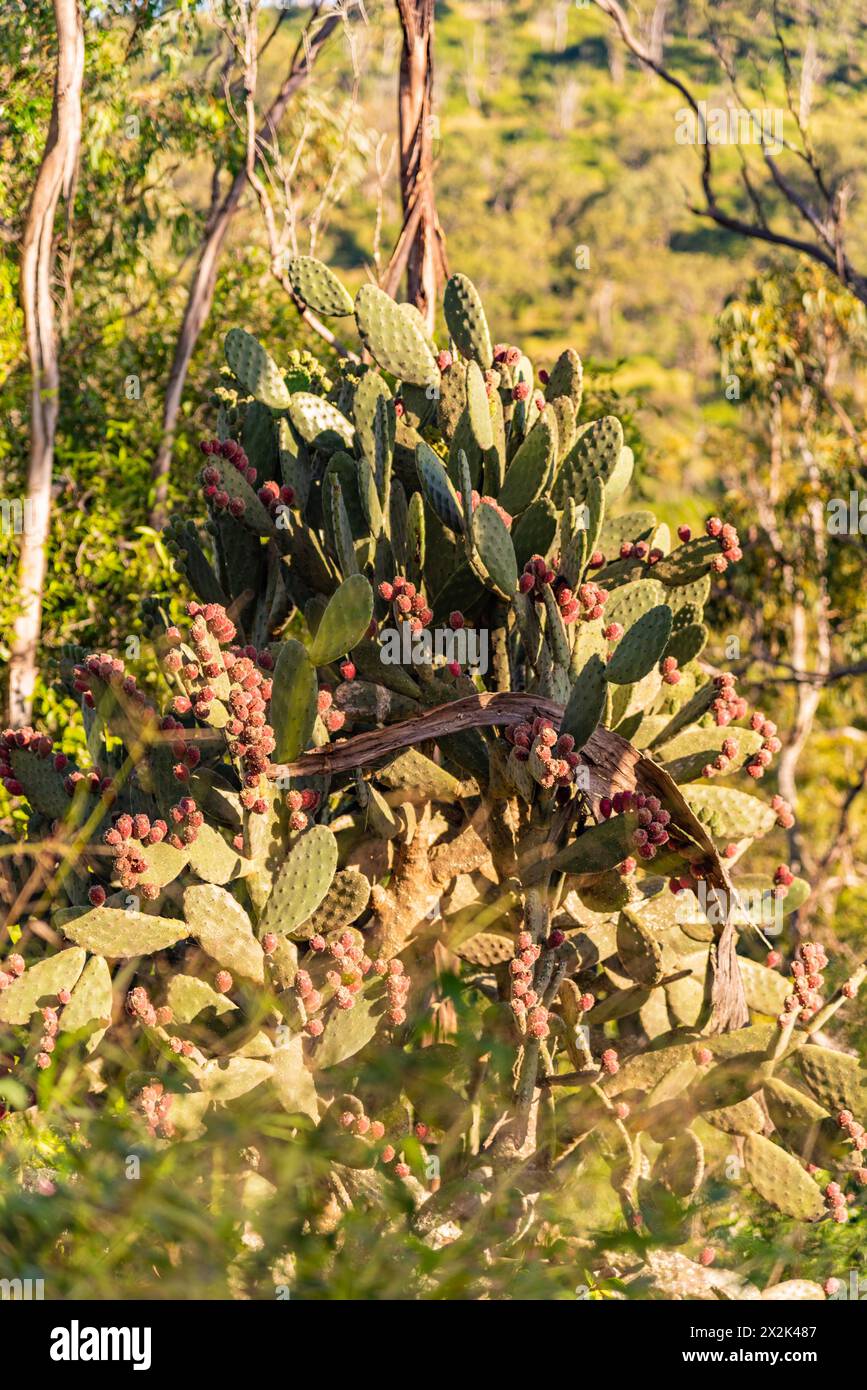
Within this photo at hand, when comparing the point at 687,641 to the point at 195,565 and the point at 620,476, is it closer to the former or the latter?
the point at 620,476

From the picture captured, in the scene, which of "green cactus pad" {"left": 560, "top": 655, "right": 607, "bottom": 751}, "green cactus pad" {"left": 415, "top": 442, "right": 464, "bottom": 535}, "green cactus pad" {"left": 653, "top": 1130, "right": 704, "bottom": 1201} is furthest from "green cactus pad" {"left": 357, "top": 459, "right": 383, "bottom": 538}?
"green cactus pad" {"left": 653, "top": 1130, "right": 704, "bottom": 1201}

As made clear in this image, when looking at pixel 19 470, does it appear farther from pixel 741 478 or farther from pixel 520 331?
pixel 520 331

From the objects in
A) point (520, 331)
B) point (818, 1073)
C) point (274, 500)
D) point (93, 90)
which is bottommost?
point (818, 1073)

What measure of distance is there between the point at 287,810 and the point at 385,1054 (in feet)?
2.39

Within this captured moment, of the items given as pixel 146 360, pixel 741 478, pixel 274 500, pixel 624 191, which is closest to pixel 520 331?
pixel 624 191

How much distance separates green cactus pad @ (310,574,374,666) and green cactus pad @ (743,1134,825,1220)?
191cm

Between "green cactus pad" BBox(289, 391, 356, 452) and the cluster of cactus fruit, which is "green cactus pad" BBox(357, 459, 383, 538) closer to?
the cluster of cactus fruit

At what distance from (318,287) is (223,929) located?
99.8 inches

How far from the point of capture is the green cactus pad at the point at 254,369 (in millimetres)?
4359

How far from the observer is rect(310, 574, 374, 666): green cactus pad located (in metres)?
3.48

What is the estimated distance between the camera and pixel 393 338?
430cm

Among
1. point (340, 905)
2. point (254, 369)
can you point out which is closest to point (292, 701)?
point (340, 905)

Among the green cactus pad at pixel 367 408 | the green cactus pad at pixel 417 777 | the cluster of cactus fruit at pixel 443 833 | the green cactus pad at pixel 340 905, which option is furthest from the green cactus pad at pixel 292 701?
the green cactus pad at pixel 367 408
